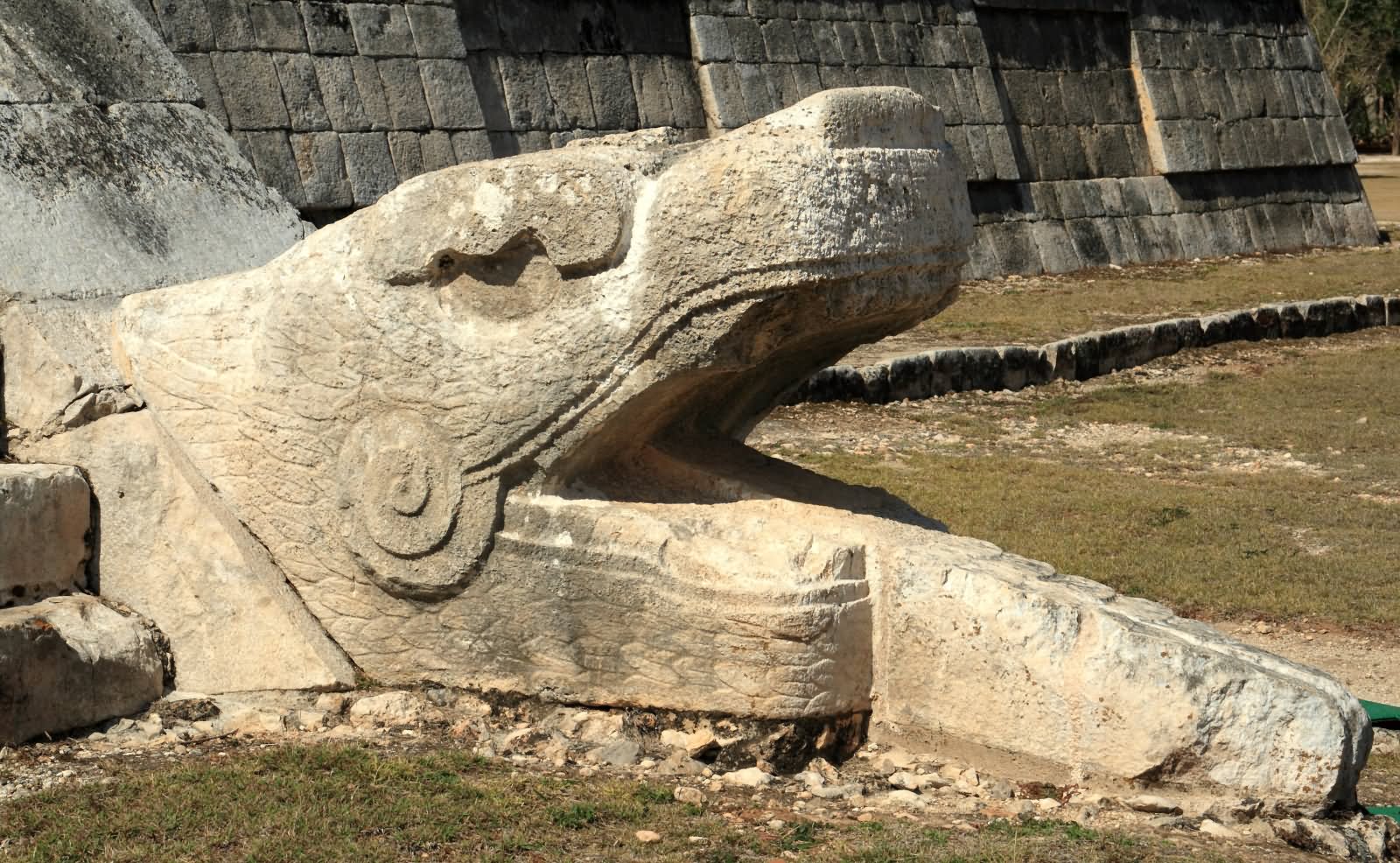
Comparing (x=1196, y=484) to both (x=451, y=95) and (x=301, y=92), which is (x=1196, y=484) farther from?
(x=301, y=92)

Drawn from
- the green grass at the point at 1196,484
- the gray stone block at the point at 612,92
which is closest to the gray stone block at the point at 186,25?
the gray stone block at the point at 612,92

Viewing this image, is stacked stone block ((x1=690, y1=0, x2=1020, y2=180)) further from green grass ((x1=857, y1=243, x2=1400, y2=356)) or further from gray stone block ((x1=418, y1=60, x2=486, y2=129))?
gray stone block ((x1=418, y1=60, x2=486, y2=129))

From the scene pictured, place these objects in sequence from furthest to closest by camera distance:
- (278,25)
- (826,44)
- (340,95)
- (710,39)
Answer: (826,44), (710,39), (340,95), (278,25)

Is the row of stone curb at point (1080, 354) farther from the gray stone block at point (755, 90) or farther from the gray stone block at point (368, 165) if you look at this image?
the gray stone block at point (755, 90)

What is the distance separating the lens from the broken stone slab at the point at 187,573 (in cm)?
452

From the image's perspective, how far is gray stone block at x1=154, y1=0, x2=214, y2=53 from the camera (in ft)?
34.9

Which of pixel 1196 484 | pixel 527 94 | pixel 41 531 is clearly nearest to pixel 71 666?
pixel 41 531

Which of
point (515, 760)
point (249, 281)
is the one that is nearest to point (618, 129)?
point (249, 281)

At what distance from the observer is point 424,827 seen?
358 cm

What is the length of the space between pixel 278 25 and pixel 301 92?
0.44 m

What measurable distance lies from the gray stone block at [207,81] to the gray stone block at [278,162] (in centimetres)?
24

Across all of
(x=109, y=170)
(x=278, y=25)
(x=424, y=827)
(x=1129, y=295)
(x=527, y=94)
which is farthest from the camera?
(x=1129, y=295)

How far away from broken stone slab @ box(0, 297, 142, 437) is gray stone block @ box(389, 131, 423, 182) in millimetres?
6886

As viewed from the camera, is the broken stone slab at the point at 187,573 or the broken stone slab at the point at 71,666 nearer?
the broken stone slab at the point at 71,666
